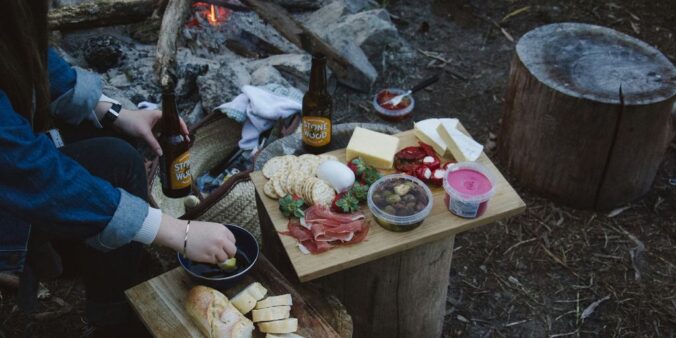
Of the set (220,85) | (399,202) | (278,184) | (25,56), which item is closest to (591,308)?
(399,202)

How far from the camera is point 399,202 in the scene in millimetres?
2598

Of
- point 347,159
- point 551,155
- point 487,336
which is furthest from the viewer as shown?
point 551,155

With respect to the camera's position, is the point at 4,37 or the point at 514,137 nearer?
the point at 4,37

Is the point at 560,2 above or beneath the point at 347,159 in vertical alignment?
beneath

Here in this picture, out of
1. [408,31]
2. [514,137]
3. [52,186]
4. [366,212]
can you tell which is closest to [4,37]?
[52,186]

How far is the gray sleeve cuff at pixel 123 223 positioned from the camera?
2230 mm

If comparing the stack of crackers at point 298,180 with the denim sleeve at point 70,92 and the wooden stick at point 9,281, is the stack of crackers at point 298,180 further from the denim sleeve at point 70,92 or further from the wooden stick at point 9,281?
the wooden stick at point 9,281

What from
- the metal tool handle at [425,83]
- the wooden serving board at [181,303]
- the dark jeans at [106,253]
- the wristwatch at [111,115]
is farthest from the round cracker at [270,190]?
the metal tool handle at [425,83]

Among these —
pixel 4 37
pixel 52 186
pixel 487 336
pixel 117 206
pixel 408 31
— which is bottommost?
pixel 487 336

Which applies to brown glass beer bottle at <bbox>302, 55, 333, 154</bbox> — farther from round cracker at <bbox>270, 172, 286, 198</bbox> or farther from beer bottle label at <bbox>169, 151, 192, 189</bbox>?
beer bottle label at <bbox>169, 151, 192, 189</bbox>

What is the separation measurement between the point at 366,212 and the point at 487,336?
4.74 feet

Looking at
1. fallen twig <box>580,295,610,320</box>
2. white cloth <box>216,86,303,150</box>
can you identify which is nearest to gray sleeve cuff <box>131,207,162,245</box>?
white cloth <box>216,86,303,150</box>

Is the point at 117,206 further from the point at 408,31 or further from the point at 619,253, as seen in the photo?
the point at 408,31

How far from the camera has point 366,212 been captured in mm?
2701
